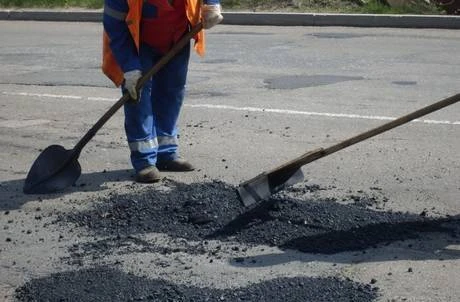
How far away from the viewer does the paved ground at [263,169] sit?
16.7 ft

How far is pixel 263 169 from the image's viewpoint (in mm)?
6992

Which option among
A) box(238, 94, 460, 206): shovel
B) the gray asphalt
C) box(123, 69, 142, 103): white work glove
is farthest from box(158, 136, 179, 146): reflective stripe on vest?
the gray asphalt

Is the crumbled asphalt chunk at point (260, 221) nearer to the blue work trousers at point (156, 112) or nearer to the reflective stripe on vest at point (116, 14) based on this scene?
the blue work trousers at point (156, 112)

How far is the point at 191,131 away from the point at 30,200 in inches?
86.6

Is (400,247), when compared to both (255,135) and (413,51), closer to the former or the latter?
(255,135)

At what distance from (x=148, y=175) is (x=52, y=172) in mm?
630

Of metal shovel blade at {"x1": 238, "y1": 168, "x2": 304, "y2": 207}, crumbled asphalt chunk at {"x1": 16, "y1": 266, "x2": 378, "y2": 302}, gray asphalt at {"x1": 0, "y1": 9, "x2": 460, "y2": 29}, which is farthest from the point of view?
gray asphalt at {"x1": 0, "y1": 9, "x2": 460, "y2": 29}

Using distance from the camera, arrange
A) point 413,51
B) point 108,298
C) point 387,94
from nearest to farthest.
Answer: point 108,298 → point 387,94 → point 413,51

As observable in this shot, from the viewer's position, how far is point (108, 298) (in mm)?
4664

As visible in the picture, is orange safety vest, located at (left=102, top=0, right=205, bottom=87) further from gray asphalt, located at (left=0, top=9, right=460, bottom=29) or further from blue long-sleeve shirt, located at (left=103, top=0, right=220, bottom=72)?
gray asphalt, located at (left=0, top=9, right=460, bottom=29)

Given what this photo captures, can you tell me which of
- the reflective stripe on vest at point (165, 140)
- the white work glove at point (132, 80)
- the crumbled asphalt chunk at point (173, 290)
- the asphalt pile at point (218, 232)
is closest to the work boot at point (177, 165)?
the reflective stripe on vest at point (165, 140)

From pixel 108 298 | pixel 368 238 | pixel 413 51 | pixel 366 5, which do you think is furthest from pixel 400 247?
pixel 366 5

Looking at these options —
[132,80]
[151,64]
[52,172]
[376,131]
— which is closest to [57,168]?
[52,172]

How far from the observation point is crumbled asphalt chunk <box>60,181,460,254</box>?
5.39m
